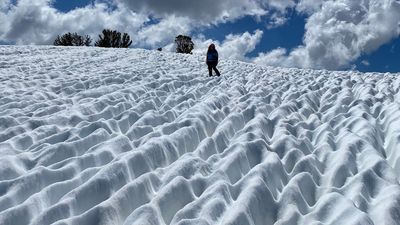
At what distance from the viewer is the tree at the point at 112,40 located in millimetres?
41031

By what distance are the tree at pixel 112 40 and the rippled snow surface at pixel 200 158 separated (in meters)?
32.7

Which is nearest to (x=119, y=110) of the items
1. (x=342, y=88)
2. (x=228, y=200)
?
(x=228, y=200)

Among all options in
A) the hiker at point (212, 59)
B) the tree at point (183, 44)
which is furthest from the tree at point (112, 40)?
the hiker at point (212, 59)

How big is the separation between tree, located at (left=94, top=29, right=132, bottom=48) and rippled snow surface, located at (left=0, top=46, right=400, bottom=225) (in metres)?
32.7

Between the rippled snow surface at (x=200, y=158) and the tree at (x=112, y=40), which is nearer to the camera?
the rippled snow surface at (x=200, y=158)

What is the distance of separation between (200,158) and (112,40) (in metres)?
38.0

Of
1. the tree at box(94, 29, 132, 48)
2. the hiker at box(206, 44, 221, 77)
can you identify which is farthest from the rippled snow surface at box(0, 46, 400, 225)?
the tree at box(94, 29, 132, 48)

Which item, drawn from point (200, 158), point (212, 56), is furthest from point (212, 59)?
point (200, 158)

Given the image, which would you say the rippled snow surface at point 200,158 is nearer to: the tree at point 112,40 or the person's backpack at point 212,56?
the person's backpack at point 212,56

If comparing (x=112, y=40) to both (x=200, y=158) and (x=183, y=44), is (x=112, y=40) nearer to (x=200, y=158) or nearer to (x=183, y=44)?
(x=183, y=44)

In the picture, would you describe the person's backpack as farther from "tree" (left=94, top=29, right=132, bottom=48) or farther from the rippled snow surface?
"tree" (left=94, top=29, right=132, bottom=48)

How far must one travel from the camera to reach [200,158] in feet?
15.6

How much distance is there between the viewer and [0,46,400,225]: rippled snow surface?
3600 millimetres

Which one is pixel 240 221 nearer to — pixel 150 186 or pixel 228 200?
pixel 228 200
